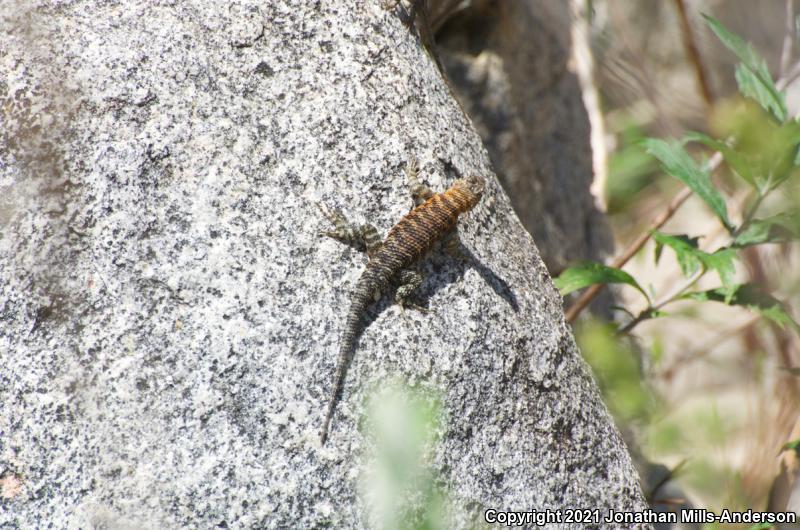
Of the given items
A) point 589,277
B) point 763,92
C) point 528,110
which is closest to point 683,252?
point 589,277

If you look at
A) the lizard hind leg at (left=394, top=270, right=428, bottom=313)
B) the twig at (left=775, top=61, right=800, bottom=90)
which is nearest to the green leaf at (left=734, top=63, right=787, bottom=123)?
the twig at (left=775, top=61, right=800, bottom=90)

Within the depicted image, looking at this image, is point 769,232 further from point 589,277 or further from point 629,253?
point 589,277

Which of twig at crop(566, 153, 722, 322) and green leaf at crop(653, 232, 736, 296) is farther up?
green leaf at crop(653, 232, 736, 296)

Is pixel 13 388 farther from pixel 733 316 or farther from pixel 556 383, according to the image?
pixel 733 316

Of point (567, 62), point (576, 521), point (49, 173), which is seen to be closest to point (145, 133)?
point (49, 173)

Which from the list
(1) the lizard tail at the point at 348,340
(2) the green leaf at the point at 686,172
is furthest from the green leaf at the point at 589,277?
(1) the lizard tail at the point at 348,340
